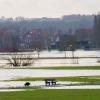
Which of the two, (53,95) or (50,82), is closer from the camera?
(53,95)

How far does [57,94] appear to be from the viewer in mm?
26391

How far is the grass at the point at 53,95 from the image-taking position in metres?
24.9

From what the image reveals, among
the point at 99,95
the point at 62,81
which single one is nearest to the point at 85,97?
the point at 99,95

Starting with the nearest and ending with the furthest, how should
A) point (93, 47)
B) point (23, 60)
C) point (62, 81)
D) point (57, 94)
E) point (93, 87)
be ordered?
point (57, 94) < point (93, 87) < point (62, 81) < point (23, 60) < point (93, 47)

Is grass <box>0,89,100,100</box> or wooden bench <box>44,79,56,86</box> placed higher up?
wooden bench <box>44,79,56,86</box>

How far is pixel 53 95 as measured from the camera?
25969 mm

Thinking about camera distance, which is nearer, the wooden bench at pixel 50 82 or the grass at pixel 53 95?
the grass at pixel 53 95

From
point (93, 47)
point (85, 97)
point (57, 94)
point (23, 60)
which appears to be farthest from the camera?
point (93, 47)

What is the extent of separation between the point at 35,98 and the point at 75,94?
89.0 inches

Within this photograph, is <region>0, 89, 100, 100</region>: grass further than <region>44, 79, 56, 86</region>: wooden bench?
No

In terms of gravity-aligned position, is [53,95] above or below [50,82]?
below

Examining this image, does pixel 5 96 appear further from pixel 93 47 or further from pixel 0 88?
pixel 93 47

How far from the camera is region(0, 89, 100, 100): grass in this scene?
81.6 feet

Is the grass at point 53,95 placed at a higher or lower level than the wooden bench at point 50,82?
lower
